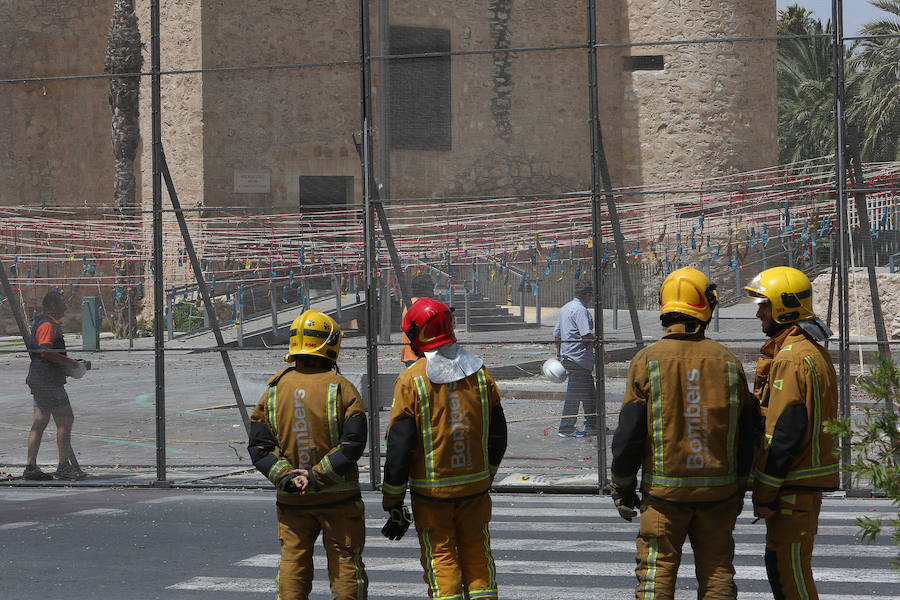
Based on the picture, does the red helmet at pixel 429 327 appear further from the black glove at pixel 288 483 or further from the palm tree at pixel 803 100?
the palm tree at pixel 803 100

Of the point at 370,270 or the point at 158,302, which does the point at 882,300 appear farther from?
the point at 158,302

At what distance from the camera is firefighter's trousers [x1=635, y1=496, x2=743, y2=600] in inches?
195

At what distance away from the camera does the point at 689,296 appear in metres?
5.12

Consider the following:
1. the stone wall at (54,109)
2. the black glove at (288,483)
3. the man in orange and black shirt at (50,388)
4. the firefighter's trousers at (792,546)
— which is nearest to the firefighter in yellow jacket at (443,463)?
Result: the black glove at (288,483)

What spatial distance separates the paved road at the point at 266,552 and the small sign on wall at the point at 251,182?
64.8 feet

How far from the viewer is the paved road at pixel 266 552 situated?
6.75 metres

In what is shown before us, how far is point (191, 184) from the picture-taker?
95.1ft

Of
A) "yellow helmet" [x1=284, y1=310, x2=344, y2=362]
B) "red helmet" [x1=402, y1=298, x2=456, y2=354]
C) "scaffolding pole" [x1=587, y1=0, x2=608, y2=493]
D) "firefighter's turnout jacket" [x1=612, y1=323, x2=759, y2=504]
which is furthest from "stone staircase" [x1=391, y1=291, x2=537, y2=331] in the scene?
"firefighter's turnout jacket" [x1=612, y1=323, x2=759, y2=504]

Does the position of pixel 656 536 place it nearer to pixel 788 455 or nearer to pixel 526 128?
pixel 788 455

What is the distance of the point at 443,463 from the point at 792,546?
59.8 inches

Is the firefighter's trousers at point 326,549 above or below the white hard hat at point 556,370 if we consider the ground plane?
below

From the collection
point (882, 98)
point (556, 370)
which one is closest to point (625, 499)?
point (556, 370)

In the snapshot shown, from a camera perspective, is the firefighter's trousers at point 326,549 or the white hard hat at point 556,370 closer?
the firefighter's trousers at point 326,549

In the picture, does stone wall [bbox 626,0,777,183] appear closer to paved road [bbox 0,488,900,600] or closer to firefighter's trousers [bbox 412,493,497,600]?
paved road [bbox 0,488,900,600]
